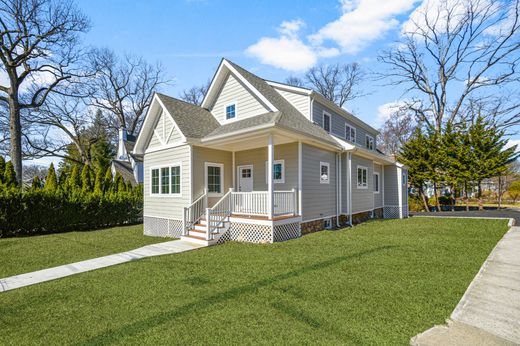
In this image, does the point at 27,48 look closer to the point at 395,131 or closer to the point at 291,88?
the point at 291,88

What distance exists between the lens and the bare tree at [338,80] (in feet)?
103

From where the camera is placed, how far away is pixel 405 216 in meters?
16.3

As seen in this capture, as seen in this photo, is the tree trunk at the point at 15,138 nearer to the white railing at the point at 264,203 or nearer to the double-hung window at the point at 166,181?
the double-hung window at the point at 166,181

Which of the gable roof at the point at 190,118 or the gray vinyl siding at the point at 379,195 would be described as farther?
the gray vinyl siding at the point at 379,195

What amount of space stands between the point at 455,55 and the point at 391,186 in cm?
1704

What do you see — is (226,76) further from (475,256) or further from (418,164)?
(418,164)

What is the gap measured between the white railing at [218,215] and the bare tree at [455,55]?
20122 mm

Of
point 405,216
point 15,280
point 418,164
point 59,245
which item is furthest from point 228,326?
point 418,164

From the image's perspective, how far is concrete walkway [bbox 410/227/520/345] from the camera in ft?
9.94

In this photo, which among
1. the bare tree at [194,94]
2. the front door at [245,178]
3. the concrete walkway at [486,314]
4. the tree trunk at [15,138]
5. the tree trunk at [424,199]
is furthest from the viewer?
the bare tree at [194,94]

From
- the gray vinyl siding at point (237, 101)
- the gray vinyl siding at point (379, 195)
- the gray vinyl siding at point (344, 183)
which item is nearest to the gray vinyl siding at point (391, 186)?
the gray vinyl siding at point (379, 195)

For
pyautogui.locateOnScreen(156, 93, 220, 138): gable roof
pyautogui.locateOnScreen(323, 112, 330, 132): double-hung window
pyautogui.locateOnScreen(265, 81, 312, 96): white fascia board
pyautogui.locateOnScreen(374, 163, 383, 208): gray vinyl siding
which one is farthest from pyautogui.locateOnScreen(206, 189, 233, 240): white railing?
pyautogui.locateOnScreen(374, 163, 383, 208): gray vinyl siding

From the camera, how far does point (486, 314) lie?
363 cm

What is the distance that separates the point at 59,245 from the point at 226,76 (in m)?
9.34
